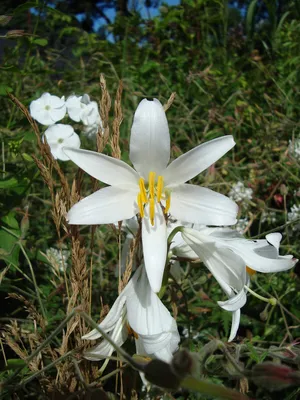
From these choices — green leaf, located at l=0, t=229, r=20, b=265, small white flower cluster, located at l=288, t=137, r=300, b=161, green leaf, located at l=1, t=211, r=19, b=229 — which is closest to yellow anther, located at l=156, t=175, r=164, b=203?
green leaf, located at l=0, t=229, r=20, b=265

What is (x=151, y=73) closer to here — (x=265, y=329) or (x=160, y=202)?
(x=265, y=329)

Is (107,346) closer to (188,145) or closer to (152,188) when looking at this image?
(152,188)

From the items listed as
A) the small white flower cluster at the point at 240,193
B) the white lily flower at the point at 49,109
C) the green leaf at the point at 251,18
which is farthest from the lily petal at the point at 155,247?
the green leaf at the point at 251,18

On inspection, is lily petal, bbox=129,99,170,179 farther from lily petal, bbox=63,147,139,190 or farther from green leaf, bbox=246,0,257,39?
green leaf, bbox=246,0,257,39

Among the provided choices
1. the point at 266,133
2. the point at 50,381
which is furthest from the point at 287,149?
the point at 50,381

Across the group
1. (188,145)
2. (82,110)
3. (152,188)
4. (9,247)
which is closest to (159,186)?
(152,188)

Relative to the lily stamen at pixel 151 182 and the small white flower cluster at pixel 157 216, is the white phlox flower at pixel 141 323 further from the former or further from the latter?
the lily stamen at pixel 151 182
